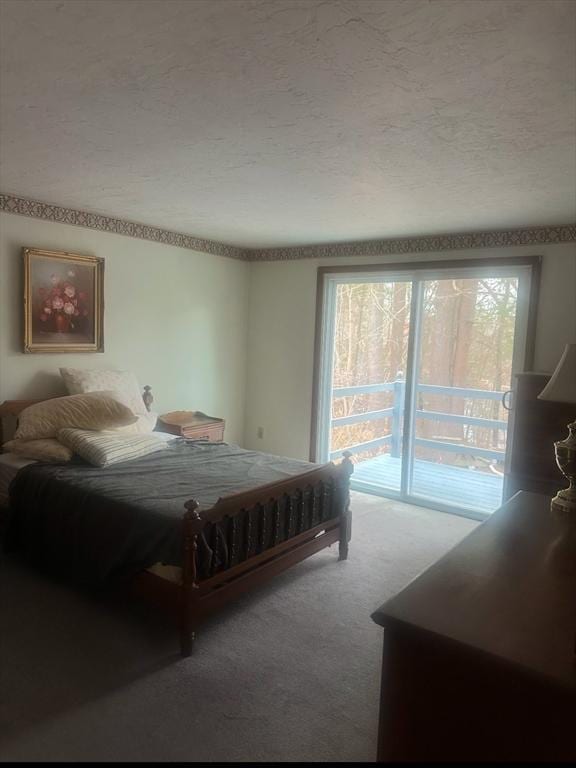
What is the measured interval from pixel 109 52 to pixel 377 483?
13.8 feet

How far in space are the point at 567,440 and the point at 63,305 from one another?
350cm

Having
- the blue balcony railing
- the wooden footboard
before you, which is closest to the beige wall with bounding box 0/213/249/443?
the blue balcony railing

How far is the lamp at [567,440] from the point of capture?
200 cm

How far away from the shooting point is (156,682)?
7.04 feet

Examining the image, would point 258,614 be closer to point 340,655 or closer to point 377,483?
point 340,655

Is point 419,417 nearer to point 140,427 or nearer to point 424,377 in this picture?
point 424,377

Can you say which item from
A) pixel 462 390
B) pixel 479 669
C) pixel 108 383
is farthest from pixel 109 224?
pixel 479 669

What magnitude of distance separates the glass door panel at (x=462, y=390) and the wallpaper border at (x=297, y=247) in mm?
320

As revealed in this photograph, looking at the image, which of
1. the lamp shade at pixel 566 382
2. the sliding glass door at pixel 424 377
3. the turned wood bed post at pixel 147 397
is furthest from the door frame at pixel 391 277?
the lamp shade at pixel 566 382

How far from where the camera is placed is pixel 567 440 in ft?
6.77

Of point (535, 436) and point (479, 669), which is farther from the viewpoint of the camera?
point (535, 436)

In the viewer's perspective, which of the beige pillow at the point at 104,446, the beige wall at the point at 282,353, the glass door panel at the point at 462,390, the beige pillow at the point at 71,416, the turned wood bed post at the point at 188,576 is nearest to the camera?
the turned wood bed post at the point at 188,576

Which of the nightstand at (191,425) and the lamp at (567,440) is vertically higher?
the lamp at (567,440)

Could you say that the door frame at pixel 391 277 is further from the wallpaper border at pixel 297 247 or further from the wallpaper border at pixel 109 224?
the wallpaper border at pixel 109 224
